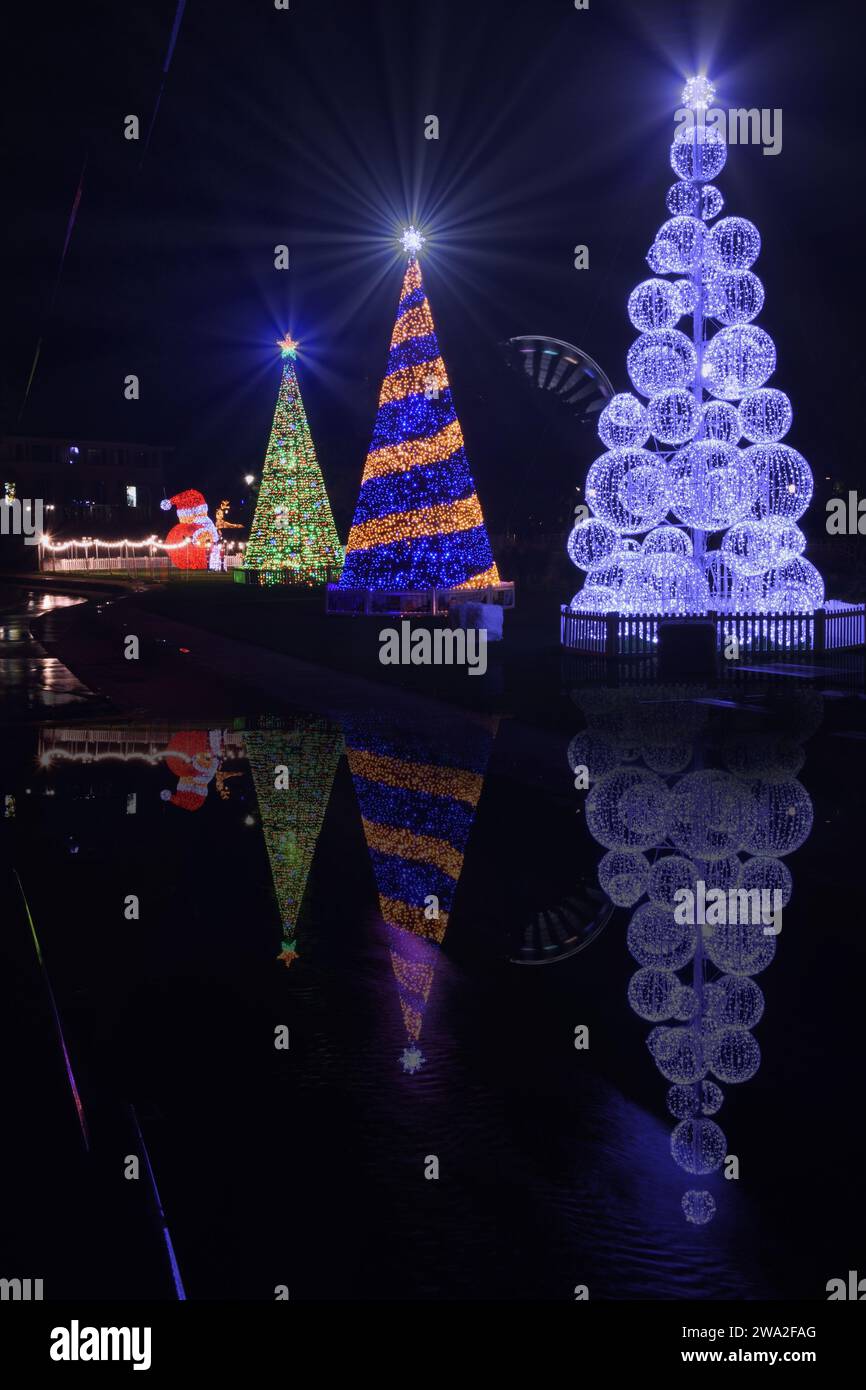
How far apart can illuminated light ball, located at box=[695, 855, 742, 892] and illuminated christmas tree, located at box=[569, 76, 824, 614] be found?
13636mm

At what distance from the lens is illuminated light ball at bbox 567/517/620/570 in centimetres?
2220

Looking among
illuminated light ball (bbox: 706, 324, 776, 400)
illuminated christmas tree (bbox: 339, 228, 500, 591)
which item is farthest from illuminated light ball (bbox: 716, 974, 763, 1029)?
illuminated christmas tree (bbox: 339, 228, 500, 591)

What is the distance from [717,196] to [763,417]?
3908 mm

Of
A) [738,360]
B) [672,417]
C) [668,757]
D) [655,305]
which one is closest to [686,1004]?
[668,757]

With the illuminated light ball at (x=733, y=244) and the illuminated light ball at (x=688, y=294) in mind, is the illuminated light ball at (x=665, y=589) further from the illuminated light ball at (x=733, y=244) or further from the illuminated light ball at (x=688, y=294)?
the illuminated light ball at (x=733, y=244)

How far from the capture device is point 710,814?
9.70 meters

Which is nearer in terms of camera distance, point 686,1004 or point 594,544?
point 686,1004

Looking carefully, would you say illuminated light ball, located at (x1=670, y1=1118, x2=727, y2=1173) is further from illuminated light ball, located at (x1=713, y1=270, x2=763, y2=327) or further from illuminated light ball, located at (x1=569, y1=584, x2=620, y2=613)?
illuminated light ball, located at (x1=713, y1=270, x2=763, y2=327)

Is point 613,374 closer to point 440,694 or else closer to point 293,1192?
point 440,694

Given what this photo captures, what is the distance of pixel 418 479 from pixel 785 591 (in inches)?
488

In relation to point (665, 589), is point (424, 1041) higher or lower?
lower

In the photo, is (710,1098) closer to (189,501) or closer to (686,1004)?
(686,1004)

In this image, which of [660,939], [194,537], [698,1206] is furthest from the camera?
[194,537]

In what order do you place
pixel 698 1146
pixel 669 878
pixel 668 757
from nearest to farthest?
1. pixel 698 1146
2. pixel 669 878
3. pixel 668 757
